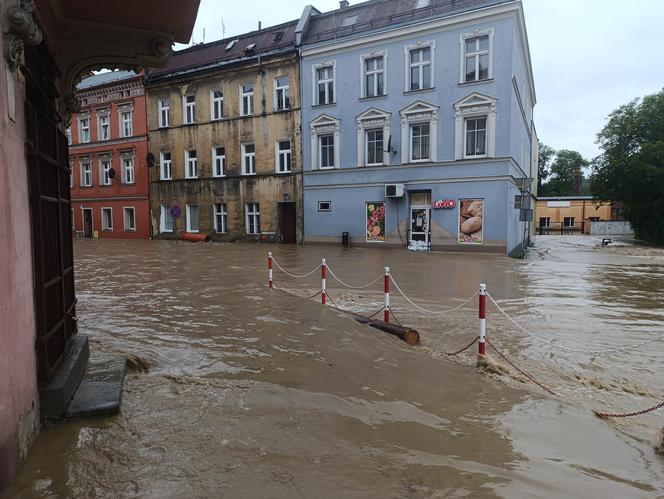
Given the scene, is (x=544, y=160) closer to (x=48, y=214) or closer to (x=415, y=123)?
(x=415, y=123)

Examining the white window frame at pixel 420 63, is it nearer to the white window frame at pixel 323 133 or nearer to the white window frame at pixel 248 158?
the white window frame at pixel 323 133

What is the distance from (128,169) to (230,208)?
32.1ft

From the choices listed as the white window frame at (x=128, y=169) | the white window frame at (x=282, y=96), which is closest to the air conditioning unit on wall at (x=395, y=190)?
the white window frame at (x=282, y=96)

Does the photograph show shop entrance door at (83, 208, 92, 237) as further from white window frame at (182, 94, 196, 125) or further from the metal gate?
the metal gate

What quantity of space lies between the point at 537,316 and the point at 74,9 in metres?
8.61

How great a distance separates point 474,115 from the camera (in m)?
22.1

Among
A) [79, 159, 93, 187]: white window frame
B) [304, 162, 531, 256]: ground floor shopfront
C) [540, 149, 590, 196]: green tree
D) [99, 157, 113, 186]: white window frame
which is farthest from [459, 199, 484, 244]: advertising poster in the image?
[540, 149, 590, 196]: green tree

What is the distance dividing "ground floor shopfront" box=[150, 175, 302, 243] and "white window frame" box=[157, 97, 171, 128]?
155 inches

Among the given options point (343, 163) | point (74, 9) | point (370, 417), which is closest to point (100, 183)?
point (343, 163)

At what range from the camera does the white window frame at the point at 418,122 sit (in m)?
22.9

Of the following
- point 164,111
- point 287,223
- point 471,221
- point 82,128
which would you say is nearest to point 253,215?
point 287,223

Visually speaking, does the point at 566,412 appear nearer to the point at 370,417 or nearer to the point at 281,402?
the point at 370,417

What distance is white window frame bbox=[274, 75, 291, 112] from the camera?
90.0ft

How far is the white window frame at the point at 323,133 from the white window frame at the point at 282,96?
221 cm
